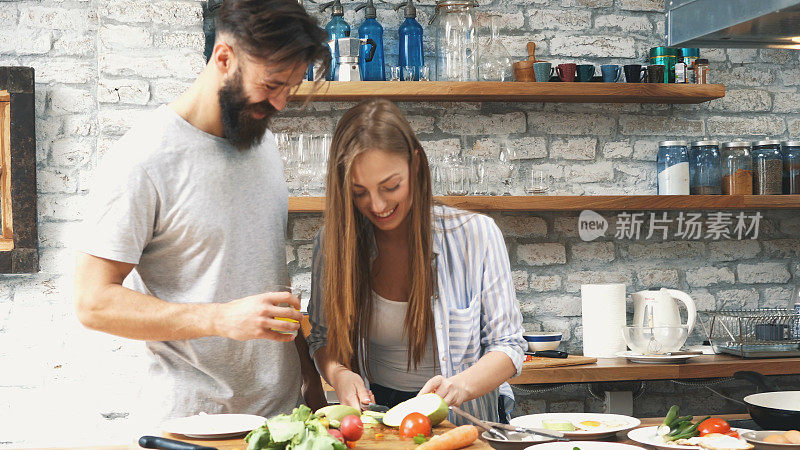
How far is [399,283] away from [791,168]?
2.71m

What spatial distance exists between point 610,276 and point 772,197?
0.84 meters

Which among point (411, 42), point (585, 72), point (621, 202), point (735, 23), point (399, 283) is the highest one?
point (411, 42)

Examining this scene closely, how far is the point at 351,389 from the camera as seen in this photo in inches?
76.3

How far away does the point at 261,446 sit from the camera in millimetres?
1459

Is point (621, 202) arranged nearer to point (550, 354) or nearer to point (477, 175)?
point (477, 175)

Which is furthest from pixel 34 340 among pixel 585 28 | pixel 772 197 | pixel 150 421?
pixel 772 197

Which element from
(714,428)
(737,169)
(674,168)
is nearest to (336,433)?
(714,428)

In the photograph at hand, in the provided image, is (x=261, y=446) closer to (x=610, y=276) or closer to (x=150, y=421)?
(x=150, y=421)

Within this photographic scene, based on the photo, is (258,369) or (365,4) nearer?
(258,369)

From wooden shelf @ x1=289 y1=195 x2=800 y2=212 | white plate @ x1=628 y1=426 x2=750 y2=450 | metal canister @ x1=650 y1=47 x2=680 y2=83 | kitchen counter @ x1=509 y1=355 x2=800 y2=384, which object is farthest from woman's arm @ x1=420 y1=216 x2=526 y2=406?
metal canister @ x1=650 y1=47 x2=680 y2=83

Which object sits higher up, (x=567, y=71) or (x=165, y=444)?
(x=567, y=71)

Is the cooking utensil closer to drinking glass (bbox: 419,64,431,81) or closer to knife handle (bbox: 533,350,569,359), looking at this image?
knife handle (bbox: 533,350,569,359)

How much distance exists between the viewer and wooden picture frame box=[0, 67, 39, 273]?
11.6 feet

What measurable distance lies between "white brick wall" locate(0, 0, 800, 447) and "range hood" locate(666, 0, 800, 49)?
224cm
